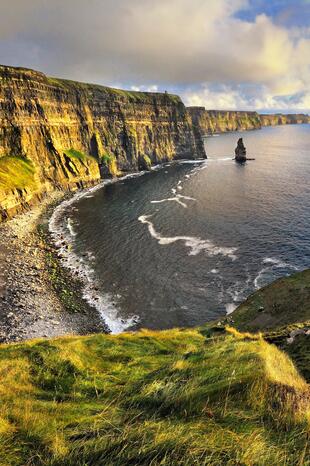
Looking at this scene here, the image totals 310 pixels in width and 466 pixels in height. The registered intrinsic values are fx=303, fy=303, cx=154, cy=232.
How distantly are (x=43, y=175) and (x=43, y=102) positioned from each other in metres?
27.2

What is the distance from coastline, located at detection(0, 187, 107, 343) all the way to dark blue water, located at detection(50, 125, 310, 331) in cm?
359

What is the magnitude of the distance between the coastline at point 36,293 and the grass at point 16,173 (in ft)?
39.1

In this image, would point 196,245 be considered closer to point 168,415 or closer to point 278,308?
point 278,308

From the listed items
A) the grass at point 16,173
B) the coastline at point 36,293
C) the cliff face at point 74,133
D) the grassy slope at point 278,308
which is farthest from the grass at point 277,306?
the grass at point 16,173

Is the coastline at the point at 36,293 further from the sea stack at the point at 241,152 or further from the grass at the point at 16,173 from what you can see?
the sea stack at the point at 241,152

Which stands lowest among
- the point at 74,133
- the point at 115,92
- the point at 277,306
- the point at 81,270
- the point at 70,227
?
the point at 81,270

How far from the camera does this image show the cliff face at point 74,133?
3255 inches

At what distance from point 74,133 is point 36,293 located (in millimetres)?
89093

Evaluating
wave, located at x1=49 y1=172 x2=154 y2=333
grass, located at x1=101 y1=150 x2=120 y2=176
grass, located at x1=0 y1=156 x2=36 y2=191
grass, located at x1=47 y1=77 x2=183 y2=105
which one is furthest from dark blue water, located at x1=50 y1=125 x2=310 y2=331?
grass, located at x1=47 y1=77 x2=183 y2=105

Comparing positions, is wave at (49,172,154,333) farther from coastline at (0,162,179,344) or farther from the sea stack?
the sea stack

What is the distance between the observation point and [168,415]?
284 inches

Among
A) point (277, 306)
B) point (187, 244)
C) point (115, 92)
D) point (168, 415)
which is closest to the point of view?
point (168, 415)

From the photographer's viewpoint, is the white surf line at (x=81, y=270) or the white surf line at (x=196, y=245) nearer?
the white surf line at (x=81, y=270)

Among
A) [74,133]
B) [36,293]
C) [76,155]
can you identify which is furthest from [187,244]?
[74,133]
